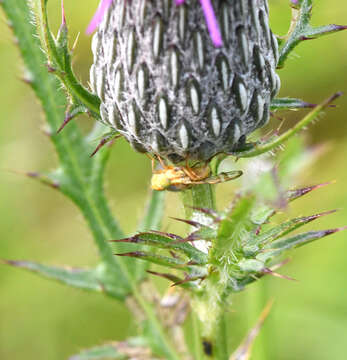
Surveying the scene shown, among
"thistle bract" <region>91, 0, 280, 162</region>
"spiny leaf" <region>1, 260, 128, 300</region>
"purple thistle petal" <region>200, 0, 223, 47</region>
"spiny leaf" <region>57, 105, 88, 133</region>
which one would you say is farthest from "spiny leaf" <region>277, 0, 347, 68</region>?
"spiny leaf" <region>1, 260, 128, 300</region>

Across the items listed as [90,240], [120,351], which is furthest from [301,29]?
[90,240]

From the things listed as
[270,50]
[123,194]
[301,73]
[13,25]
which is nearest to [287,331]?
[123,194]

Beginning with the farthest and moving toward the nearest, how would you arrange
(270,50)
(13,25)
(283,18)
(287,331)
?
(287,331) < (283,18) < (13,25) < (270,50)

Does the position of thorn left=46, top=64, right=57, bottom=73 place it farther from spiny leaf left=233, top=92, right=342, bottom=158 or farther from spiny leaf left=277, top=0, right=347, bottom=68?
spiny leaf left=277, top=0, right=347, bottom=68

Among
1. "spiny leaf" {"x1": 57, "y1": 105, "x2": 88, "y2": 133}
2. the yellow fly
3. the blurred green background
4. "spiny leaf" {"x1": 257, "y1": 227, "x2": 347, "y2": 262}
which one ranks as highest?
"spiny leaf" {"x1": 57, "y1": 105, "x2": 88, "y2": 133}

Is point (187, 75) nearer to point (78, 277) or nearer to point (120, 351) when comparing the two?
point (78, 277)

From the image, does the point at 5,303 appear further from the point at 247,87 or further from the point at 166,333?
the point at 247,87
